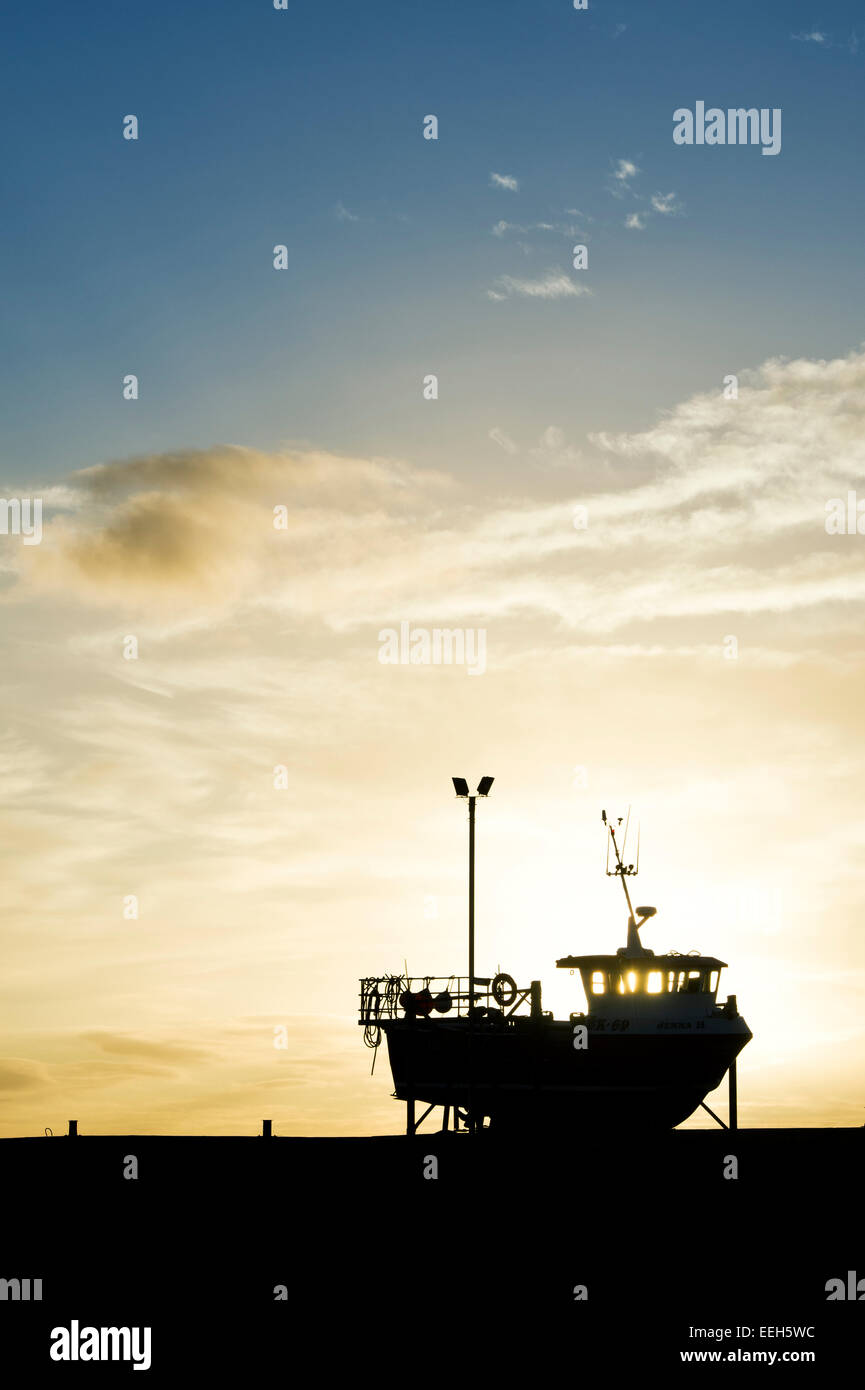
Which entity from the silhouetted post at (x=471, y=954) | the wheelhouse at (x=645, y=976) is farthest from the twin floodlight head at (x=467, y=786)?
the wheelhouse at (x=645, y=976)

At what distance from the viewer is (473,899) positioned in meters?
42.1

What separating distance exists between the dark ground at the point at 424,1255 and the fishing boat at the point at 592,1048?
4.69 meters

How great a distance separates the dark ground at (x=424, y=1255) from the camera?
32031 millimetres

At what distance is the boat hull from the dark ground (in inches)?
181

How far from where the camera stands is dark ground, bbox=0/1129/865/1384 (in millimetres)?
32031

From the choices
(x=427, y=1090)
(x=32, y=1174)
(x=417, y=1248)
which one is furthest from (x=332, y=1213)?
(x=427, y=1090)

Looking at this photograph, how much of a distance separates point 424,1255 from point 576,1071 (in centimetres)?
1251

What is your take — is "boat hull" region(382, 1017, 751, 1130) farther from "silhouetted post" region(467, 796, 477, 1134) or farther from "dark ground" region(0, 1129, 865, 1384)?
"dark ground" region(0, 1129, 865, 1384)

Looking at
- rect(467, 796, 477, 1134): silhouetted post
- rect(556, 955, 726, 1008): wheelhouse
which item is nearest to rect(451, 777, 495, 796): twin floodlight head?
rect(467, 796, 477, 1134): silhouetted post

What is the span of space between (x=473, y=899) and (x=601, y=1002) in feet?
27.0

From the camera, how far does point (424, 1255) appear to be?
3541 cm

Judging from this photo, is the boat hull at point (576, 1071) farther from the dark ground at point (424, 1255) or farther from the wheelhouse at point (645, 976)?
the dark ground at point (424, 1255)

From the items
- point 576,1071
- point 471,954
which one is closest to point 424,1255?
point 471,954
